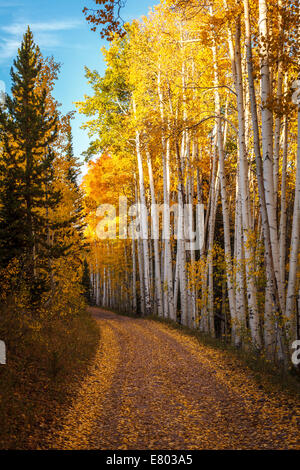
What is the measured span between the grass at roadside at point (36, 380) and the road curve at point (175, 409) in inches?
11.8

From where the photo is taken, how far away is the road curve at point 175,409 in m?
4.70

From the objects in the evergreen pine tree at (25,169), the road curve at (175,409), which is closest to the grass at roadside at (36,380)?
the road curve at (175,409)

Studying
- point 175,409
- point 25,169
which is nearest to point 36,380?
point 175,409

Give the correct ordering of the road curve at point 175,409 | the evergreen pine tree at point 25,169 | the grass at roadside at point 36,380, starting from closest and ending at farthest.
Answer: the road curve at point 175,409 < the grass at roadside at point 36,380 < the evergreen pine tree at point 25,169

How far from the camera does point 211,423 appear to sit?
5242 millimetres

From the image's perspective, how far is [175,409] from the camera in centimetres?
590

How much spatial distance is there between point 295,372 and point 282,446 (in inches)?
131

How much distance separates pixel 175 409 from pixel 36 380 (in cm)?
280

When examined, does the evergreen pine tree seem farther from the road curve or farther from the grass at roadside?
the road curve

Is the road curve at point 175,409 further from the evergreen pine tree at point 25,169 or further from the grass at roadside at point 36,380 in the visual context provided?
the evergreen pine tree at point 25,169

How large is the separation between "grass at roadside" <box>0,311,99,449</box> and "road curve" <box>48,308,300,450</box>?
0.98 feet

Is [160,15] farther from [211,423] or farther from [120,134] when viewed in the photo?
[211,423]

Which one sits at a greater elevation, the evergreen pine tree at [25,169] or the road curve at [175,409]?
the evergreen pine tree at [25,169]

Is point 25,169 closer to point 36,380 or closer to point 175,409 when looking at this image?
point 36,380
